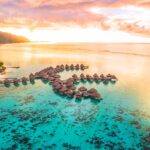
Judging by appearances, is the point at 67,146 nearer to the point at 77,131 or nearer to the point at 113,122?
the point at 77,131

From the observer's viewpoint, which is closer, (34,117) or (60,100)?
(34,117)

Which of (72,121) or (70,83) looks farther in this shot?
(70,83)

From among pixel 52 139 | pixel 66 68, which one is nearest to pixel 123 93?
pixel 52 139

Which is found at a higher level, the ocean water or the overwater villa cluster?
the overwater villa cluster

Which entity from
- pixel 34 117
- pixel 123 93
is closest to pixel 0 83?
pixel 34 117

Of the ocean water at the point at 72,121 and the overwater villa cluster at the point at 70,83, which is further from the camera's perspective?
the overwater villa cluster at the point at 70,83

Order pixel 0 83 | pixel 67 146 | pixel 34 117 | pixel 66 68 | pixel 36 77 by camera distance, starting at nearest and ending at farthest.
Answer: pixel 67 146 < pixel 34 117 < pixel 0 83 < pixel 36 77 < pixel 66 68

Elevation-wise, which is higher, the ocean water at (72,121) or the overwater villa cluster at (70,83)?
the overwater villa cluster at (70,83)

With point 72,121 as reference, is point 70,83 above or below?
above

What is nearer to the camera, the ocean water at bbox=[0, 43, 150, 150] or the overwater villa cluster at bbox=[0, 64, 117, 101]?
the ocean water at bbox=[0, 43, 150, 150]

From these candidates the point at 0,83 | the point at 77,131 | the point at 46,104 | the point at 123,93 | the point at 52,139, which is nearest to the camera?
the point at 52,139
